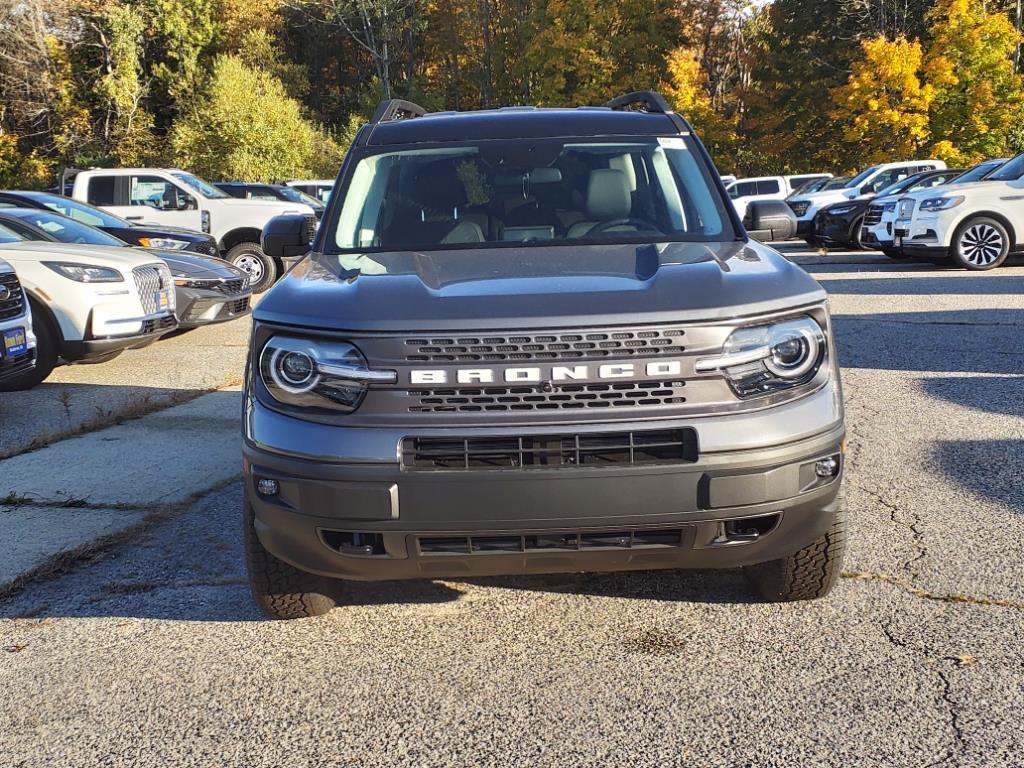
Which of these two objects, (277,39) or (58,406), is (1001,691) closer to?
(58,406)

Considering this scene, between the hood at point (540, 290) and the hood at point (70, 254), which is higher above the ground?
the hood at point (540, 290)

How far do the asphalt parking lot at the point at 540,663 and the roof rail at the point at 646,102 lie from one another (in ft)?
6.79

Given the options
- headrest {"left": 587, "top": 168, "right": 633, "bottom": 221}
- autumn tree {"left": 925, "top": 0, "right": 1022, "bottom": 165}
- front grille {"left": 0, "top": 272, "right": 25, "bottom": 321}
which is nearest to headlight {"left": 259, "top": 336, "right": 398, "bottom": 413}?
headrest {"left": 587, "top": 168, "right": 633, "bottom": 221}

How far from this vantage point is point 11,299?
7586 millimetres

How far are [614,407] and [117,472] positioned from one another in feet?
12.6

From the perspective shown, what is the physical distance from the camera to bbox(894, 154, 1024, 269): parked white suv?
15844 millimetres

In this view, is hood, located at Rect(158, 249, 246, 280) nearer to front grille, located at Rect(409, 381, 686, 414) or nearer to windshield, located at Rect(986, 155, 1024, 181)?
front grille, located at Rect(409, 381, 686, 414)

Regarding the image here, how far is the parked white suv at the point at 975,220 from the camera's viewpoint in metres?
15.8

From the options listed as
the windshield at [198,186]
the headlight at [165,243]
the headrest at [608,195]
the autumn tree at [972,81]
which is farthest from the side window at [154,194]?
the autumn tree at [972,81]

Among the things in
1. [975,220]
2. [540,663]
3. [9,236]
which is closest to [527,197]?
[540,663]

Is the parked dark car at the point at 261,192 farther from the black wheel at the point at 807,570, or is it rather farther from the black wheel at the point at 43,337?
the black wheel at the point at 807,570

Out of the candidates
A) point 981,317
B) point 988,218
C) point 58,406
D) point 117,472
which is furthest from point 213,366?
point 988,218

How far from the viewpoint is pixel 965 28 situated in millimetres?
33188

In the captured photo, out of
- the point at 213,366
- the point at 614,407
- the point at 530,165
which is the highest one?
the point at 530,165
